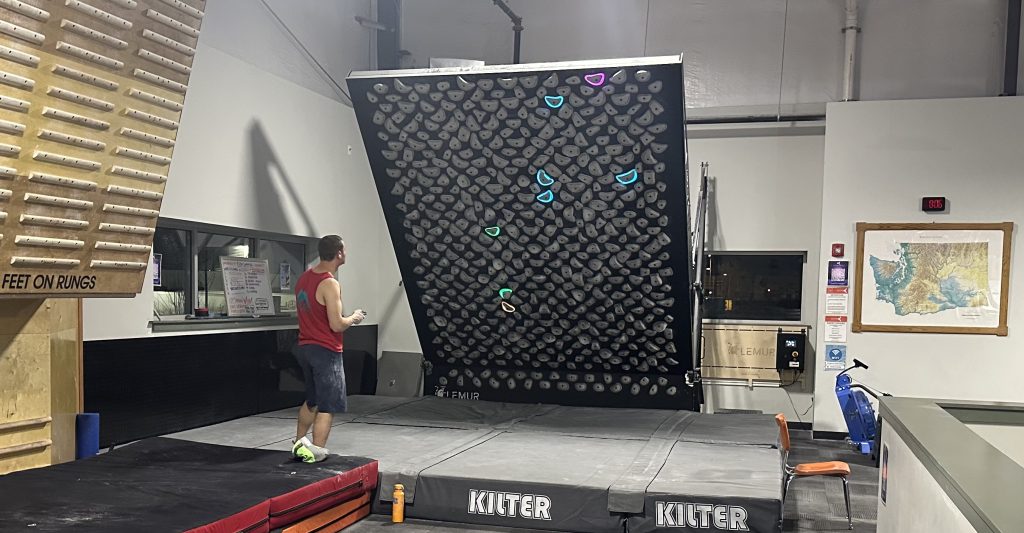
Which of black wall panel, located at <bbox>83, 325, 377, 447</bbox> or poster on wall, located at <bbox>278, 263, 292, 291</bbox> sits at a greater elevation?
poster on wall, located at <bbox>278, 263, 292, 291</bbox>

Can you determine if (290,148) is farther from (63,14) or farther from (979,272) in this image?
(979,272)

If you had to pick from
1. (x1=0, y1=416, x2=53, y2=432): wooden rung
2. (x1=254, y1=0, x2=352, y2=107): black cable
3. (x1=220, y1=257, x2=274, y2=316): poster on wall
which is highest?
(x1=254, y1=0, x2=352, y2=107): black cable

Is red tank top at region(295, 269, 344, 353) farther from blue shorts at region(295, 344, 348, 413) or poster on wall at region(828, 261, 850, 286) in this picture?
poster on wall at region(828, 261, 850, 286)

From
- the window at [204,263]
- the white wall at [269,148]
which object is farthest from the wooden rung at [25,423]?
the window at [204,263]

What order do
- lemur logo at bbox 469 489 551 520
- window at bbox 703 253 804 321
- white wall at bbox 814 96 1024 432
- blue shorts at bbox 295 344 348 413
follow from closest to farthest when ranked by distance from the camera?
1. lemur logo at bbox 469 489 551 520
2. blue shorts at bbox 295 344 348 413
3. white wall at bbox 814 96 1024 432
4. window at bbox 703 253 804 321

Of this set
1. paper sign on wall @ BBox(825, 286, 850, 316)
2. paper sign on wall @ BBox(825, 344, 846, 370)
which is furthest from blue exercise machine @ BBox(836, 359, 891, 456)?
A: paper sign on wall @ BBox(825, 286, 850, 316)

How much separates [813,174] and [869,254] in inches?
38.5

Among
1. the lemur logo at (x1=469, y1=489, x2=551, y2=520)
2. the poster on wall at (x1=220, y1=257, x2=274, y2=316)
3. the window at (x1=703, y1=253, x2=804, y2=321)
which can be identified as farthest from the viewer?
the window at (x1=703, y1=253, x2=804, y2=321)

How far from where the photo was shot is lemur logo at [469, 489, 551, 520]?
4.46 meters

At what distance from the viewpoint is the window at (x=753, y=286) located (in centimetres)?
793

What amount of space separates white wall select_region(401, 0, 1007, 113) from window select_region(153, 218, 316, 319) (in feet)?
A: 9.75

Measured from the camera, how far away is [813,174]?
25.4ft

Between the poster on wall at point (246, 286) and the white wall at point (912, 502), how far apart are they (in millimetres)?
4670

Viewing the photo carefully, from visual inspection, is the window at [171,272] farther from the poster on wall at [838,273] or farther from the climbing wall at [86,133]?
the poster on wall at [838,273]
